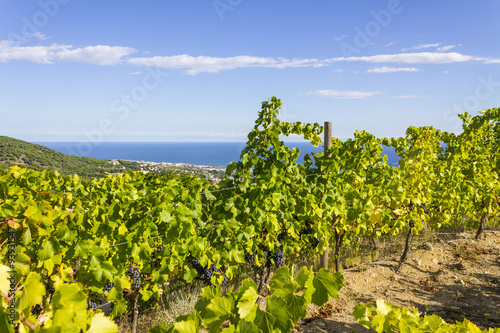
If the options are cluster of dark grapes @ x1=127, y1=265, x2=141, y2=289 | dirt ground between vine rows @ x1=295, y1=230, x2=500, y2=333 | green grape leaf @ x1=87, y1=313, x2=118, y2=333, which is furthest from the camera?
dirt ground between vine rows @ x1=295, y1=230, x2=500, y2=333

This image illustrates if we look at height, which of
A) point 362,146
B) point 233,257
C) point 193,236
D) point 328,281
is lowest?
point 233,257

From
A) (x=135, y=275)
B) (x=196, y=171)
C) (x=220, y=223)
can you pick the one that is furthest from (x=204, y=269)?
(x=196, y=171)

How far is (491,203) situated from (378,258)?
2423mm

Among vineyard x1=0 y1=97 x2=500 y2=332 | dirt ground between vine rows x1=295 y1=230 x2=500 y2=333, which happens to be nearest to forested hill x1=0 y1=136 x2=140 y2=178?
vineyard x1=0 y1=97 x2=500 y2=332

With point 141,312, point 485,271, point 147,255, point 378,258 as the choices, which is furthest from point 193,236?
point 485,271

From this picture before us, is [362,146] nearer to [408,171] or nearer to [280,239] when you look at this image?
[408,171]

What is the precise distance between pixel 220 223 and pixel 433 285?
3203 mm

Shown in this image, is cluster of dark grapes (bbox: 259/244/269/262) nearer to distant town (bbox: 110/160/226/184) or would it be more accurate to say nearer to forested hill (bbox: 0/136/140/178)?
distant town (bbox: 110/160/226/184)

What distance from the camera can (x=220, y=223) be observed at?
346 cm

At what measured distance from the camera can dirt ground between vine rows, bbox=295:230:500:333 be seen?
11.5 ft

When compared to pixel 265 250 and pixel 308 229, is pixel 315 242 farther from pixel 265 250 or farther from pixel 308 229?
pixel 265 250

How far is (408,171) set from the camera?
469 centimetres

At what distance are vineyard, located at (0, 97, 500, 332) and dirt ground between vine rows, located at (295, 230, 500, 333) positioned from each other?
23.0 inches

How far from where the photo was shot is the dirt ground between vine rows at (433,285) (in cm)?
351
